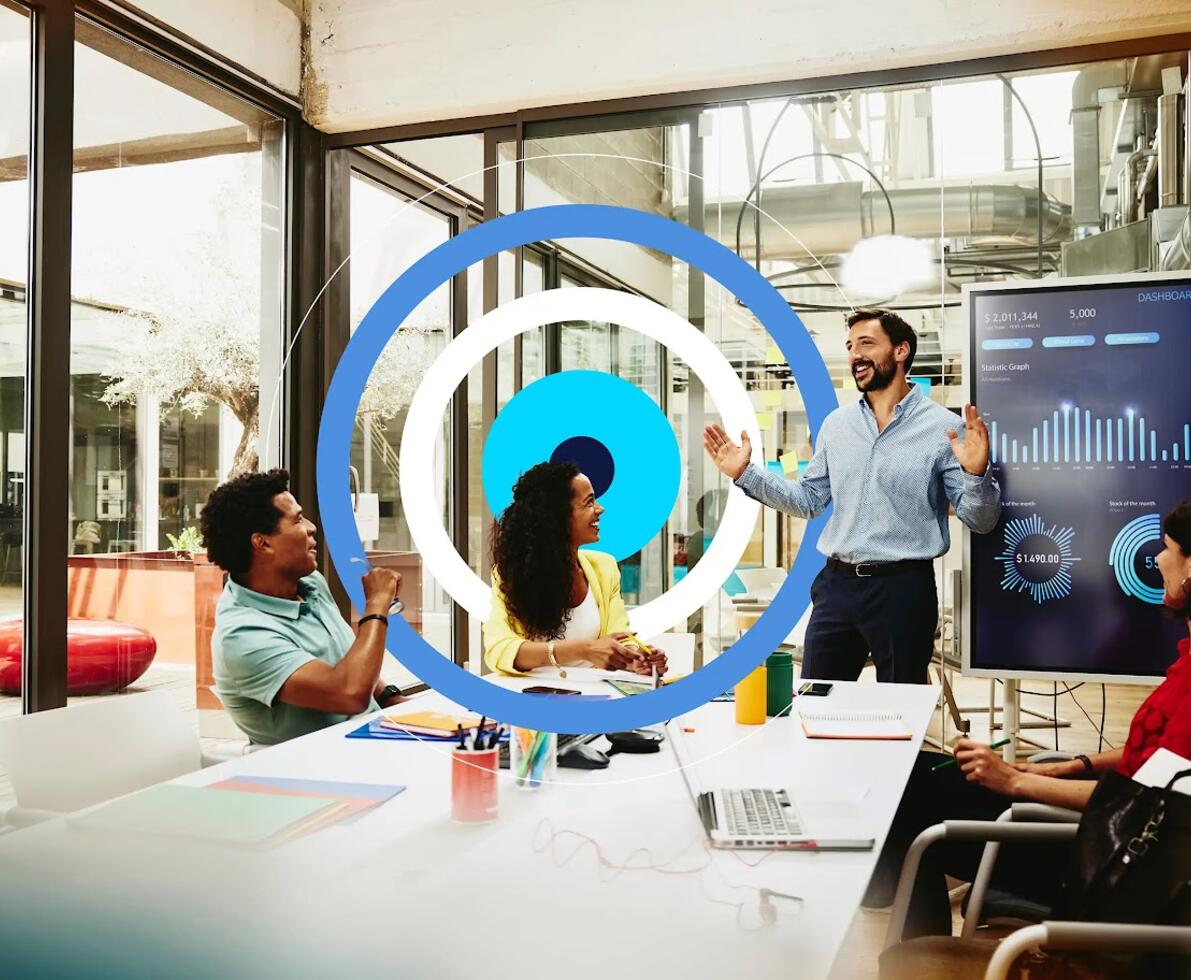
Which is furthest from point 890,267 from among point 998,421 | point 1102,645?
point 1102,645

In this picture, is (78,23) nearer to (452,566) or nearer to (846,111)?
(452,566)

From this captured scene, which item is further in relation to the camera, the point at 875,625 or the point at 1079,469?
the point at 1079,469

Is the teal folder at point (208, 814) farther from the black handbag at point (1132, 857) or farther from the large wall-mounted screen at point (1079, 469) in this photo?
the large wall-mounted screen at point (1079, 469)

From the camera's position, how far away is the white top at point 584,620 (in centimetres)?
312

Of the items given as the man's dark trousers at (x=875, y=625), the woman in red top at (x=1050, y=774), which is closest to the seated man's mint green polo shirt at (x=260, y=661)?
the woman in red top at (x=1050, y=774)

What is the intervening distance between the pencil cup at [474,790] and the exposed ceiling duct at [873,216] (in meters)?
2.94

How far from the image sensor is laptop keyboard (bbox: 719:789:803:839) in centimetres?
168

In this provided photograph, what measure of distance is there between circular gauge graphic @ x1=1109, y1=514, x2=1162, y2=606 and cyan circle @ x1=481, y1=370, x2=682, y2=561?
5.14 ft

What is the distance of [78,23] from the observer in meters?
3.83

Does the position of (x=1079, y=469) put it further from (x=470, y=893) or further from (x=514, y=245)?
(x=470, y=893)

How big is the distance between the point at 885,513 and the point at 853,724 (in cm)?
131

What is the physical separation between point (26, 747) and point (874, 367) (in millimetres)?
2863

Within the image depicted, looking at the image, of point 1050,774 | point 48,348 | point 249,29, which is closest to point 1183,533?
point 1050,774

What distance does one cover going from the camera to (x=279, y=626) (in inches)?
102
